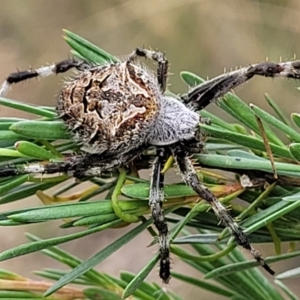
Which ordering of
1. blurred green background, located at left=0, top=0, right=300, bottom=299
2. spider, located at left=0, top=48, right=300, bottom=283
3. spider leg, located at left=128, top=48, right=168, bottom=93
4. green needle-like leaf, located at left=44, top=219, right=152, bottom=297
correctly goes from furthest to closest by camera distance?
blurred green background, located at left=0, top=0, right=300, bottom=299 < spider leg, located at left=128, top=48, right=168, bottom=93 < spider, located at left=0, top=48, right=300, bottom=283 < green needle-like leaf, located at left=44, top=219, right=152, bottom=297

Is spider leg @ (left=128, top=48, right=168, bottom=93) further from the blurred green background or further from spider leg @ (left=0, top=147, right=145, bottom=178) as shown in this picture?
the blurred green background

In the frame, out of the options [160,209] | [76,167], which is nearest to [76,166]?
[76,167]

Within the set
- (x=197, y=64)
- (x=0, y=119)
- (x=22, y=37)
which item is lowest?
(x=0, y=119)

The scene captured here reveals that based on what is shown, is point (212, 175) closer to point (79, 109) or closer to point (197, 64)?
point (79, 109)

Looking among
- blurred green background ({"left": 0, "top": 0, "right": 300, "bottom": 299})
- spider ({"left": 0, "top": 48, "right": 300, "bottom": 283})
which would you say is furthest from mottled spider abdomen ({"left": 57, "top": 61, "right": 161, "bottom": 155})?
blurred green background ({"left": 0, "top": 0, "right": 300, "bottom": 299})

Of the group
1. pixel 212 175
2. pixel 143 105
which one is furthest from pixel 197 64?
pixel 212 175

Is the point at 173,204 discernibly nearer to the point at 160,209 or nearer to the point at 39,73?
the point at 160,209

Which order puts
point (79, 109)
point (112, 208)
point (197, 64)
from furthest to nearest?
point (197, 64), point (79, 109), point (112, 208)
